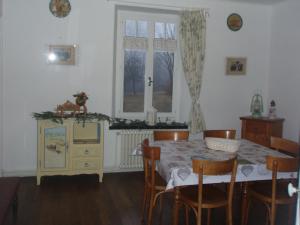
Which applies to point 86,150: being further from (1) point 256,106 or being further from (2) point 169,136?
(1) point 256,106

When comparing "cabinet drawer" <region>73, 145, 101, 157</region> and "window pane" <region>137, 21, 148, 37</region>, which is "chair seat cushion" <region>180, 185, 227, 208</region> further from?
"window pane" <region>137, 21, 148, 37</region>

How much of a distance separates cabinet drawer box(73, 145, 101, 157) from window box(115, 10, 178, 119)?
85 cm

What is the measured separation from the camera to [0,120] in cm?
425

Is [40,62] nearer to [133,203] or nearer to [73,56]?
[73,56]

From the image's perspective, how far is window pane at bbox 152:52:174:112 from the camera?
5047 mm

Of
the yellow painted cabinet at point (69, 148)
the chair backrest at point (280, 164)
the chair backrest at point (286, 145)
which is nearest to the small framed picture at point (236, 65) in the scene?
the chair backrest at point (286, 145)

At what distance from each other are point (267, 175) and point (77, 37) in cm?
291

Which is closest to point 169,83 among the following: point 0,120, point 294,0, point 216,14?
point 216,14

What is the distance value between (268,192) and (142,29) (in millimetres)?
2948

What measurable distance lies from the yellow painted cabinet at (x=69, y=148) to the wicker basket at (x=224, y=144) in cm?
159

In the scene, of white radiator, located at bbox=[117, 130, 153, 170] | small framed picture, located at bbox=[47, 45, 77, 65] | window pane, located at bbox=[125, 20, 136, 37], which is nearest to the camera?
small framed picture, located at bbox=[47, 45, 77, 65]

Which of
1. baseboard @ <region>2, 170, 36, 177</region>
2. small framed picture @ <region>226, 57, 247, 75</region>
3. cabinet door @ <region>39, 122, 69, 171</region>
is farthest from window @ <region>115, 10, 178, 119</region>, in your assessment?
baseboard @ <region>2, 170, 36, 177</region>

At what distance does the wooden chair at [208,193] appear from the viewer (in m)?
2.52

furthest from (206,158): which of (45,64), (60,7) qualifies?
(60,7)
